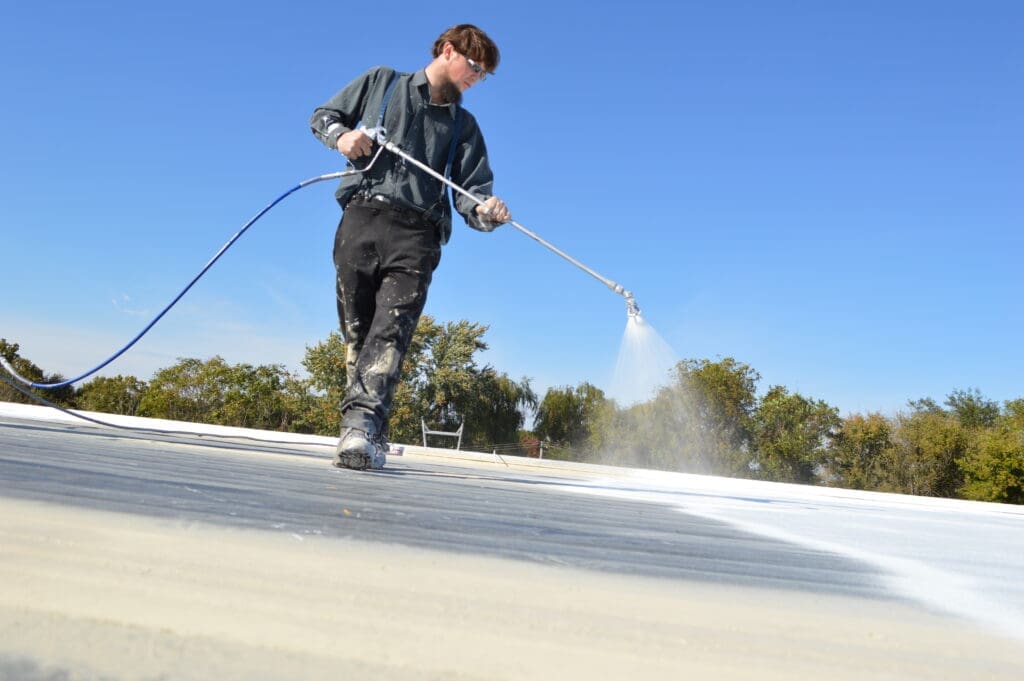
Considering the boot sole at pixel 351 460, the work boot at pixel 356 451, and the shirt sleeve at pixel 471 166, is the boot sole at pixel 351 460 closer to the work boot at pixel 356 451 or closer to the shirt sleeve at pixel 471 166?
the work boot at pixel 356 451

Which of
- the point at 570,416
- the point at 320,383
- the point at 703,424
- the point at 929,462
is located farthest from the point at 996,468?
the point at 320,383

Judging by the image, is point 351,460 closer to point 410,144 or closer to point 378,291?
point 378,291

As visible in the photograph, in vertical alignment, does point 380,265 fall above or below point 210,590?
above

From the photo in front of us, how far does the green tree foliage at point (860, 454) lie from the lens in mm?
32219

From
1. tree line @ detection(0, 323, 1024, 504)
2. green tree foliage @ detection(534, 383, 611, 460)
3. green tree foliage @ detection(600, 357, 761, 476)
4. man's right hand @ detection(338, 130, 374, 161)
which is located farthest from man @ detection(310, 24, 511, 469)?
green tree foliage @ detection(534, 383, 611, 460)

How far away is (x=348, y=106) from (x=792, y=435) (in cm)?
3658

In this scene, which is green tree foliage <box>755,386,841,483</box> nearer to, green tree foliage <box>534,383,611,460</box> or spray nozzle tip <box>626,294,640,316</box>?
green tree foliage <box>534,383,611,460</box>

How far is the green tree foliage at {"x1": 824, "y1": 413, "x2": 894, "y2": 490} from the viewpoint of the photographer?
32.2 m

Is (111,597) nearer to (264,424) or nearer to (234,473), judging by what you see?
(234,473)

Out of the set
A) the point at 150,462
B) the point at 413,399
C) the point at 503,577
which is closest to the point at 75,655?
the point at 503,577

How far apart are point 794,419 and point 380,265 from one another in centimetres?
3742

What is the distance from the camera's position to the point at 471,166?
123 inches

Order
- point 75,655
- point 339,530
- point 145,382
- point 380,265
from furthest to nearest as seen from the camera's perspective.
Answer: point 145,382
point 380,265
point 339,530
point 75,655

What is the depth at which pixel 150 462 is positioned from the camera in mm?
1560
